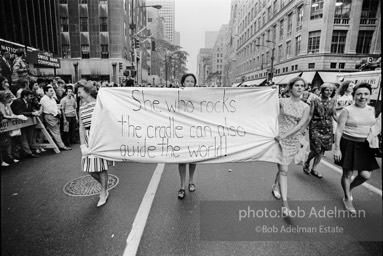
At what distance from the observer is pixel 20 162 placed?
5586mm

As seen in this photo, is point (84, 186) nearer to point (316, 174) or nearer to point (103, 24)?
point (316, 174)

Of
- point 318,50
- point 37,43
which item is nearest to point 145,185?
point 37,43

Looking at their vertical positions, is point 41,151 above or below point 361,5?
below

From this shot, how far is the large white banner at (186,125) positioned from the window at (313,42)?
33447 millimetres

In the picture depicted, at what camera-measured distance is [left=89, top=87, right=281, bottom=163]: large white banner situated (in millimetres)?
3158

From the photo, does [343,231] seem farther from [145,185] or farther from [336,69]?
[336,69]

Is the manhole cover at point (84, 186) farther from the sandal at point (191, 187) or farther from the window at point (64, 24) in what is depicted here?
the window at point (64, 24)

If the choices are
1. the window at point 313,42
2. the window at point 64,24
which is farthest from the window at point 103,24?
the window at point 313,42

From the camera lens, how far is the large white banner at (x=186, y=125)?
10.4 ft

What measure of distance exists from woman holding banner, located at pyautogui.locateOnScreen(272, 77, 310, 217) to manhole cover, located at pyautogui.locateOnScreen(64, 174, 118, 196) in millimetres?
2974

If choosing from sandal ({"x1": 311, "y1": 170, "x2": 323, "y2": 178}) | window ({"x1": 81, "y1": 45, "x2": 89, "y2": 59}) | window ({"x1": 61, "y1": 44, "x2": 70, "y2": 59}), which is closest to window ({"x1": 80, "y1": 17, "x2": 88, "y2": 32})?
window ({"x1": 81, "y1": 45, "x2": 89, "y2": 59})

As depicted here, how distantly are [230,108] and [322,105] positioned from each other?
102 inches

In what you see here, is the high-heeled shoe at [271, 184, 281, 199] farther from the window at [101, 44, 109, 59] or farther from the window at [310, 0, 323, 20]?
the window at [101, 44, 109, 59]

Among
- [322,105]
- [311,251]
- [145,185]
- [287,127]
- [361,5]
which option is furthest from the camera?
[361,5]
